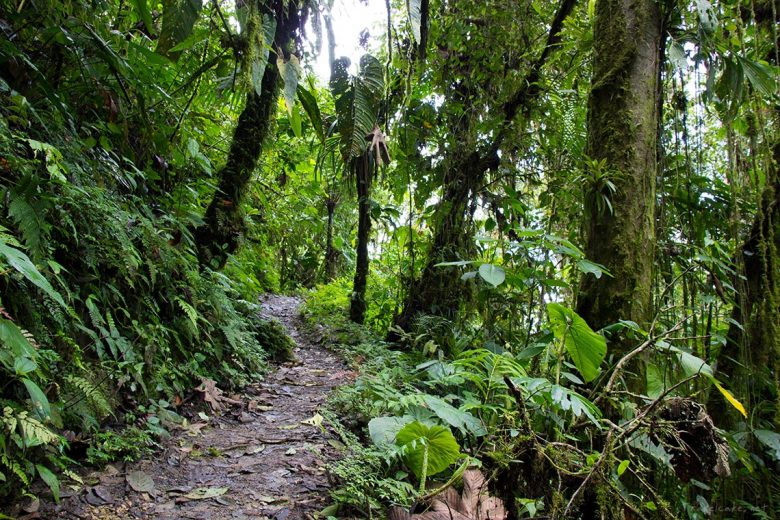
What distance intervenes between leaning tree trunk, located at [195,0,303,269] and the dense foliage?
23mm

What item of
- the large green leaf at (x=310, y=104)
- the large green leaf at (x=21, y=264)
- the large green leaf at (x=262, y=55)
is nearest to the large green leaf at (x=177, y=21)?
the large green leaf at (x=262, y=55)

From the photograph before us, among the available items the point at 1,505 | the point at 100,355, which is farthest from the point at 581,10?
the point at 1,505

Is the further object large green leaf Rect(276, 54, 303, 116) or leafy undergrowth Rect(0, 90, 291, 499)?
leafy undergrowth Rect(0, 90, 291, 499)

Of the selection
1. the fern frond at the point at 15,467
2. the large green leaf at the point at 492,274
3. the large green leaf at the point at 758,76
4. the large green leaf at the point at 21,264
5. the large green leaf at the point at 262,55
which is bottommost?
the fern frond at the point at 15,467

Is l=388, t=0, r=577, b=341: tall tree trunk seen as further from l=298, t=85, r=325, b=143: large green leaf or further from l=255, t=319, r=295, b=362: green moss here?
l=298, t=85, r=325, b=143: large green leaf

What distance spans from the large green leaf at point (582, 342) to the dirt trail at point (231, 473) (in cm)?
140

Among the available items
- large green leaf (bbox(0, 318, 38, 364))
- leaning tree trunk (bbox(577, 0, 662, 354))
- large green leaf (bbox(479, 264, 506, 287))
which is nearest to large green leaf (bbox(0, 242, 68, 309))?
large green leaf (bbox(0, 318, 38, 364))

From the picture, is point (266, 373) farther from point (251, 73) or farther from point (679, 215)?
point (679, 215)

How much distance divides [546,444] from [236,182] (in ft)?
12.8

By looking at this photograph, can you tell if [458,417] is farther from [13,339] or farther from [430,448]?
[13,339]

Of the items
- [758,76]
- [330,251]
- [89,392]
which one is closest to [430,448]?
[89,392]

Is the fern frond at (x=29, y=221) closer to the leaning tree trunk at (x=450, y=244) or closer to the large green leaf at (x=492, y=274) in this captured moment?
the large green leaf at (x=492, y=274)

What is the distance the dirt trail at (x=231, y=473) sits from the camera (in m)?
1.99

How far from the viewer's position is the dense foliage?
1653 mm
